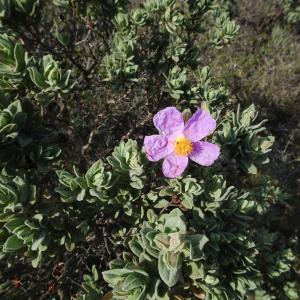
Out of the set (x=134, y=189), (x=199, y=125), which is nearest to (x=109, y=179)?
(x=134, y=189)

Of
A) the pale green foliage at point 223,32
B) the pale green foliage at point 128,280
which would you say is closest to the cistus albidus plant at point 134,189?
the pale green foliage at point 128,280

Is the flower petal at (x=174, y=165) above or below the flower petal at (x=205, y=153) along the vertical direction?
below

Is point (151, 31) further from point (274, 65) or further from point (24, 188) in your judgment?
point (274, 65)

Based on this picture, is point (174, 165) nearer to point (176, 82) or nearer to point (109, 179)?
point (109, 179)

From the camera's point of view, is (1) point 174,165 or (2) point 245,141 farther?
(2) point 245,141

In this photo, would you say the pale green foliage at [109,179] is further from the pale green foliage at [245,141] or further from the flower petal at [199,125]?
the pale green foliage at [245,141]

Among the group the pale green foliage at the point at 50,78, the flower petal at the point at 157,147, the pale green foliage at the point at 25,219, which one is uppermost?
the pale green foliage at the point at 50,78

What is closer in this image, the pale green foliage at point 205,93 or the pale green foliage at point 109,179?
the pale green foliage at point 109,179

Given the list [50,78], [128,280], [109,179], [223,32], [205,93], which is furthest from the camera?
[223,32]

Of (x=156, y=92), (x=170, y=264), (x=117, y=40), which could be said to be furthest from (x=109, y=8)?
(x=170, y=264)
